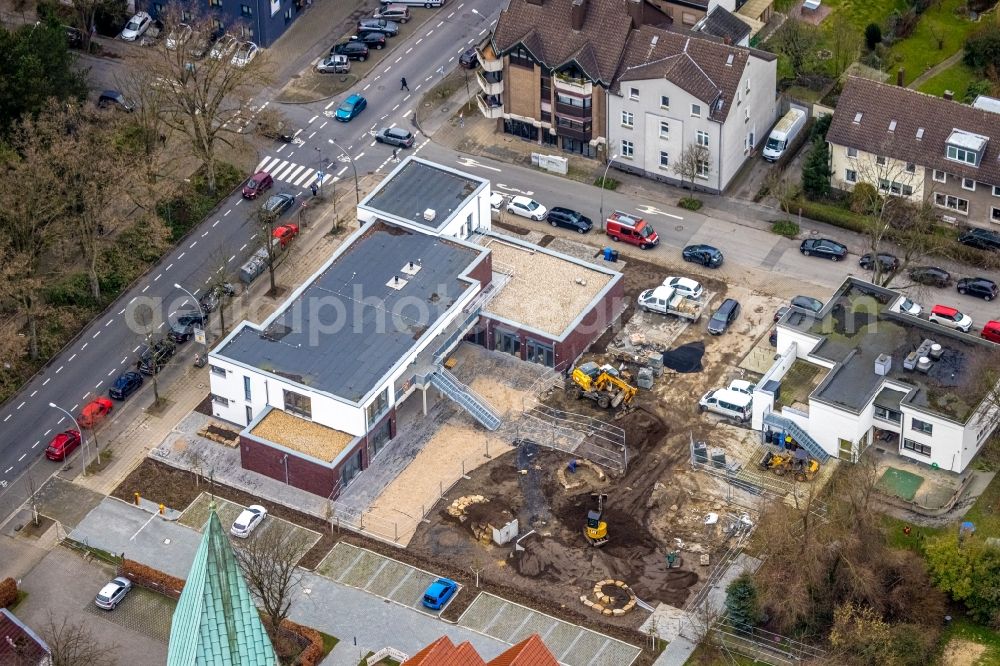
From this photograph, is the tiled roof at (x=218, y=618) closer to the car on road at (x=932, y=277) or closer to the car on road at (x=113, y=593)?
the car on road at (x=113, y=593)

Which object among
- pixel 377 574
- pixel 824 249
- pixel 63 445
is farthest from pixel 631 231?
pixel 63 445

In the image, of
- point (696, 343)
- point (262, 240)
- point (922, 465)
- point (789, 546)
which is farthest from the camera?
point (262, 240)

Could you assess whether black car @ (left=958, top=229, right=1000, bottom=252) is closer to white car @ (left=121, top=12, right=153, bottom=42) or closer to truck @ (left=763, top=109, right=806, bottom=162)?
truck @ (left=763, top=109, right=806, bottom=162)

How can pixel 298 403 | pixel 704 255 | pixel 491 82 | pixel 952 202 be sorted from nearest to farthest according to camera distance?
pixel 298 403, pixel 704 255, pixel 952 202, pixel 491 82

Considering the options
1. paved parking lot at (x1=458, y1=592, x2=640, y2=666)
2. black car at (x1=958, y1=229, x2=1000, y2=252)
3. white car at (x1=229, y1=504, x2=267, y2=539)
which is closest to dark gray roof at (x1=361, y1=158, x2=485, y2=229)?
white car at (x1=229, y1=504, x2=267, y2=539)

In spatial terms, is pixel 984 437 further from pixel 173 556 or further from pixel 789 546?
pixel 173 556

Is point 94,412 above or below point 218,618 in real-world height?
below

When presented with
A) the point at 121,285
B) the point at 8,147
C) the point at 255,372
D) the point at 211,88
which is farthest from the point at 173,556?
the point at 211,88

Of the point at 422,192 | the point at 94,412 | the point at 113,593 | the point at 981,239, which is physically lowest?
the point at 113,593

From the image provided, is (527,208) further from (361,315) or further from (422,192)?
(361,315)
